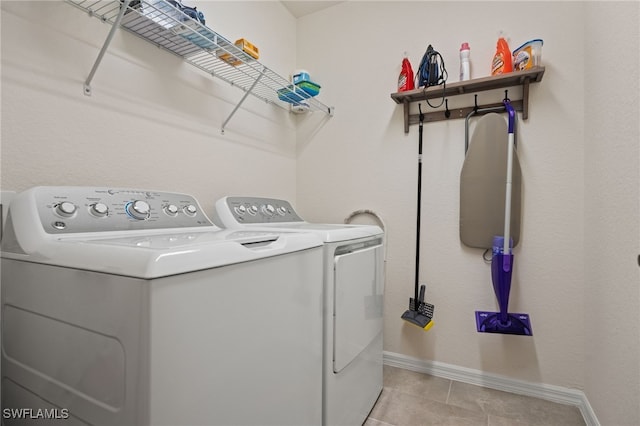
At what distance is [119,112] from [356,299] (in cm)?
127

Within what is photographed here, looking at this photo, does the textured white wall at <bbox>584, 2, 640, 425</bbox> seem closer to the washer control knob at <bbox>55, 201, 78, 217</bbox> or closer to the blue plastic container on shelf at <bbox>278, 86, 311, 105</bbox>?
the blue plastic container on shelf at <bbox>278, 86, 311, 105</bbox>

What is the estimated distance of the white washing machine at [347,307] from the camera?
1190mm

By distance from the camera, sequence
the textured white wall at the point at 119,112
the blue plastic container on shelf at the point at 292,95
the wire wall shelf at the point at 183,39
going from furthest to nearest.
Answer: the blue plastic container on shelf at the point at 292,95 < the wire wall shelf at the point at 183,39 < the textured white wall at the point at 119,112

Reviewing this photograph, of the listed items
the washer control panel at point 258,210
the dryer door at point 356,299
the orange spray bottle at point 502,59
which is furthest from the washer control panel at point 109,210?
the orange spray bottle at point 502,59

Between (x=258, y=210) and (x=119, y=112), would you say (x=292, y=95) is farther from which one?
(x=119, y=112)

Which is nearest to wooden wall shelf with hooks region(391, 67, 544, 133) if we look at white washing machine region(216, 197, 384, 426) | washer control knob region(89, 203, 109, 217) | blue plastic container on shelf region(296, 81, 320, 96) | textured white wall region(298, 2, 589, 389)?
textured white wall region(298, 2, 589, 389)

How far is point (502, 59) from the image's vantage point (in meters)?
1.67

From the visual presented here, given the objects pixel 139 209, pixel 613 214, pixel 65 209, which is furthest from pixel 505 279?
pixel 65 209

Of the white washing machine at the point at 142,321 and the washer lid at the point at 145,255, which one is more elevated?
the washer lid at the point at 145,255

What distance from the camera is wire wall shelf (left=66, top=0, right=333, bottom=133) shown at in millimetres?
1128

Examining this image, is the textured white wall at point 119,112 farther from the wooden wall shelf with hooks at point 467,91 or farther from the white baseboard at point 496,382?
the white baseboard at point 496,382

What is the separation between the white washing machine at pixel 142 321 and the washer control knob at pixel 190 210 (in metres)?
0.22

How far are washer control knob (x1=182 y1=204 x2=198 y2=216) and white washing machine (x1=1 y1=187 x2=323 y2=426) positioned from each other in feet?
0.71

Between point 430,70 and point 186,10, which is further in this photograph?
point 430,70
